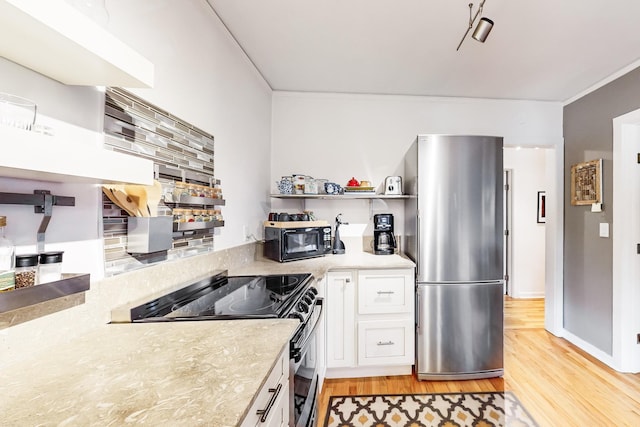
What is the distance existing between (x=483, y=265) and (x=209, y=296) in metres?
1.98

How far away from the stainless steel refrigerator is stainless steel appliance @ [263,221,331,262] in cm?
79

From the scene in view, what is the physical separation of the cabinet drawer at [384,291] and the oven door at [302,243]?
466 millimetres

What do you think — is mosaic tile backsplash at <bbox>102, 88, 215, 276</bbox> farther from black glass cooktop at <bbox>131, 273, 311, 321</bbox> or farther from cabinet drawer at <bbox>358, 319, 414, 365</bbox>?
cabinet drawer at <bbox>358, 319, 414, 365</bbox>

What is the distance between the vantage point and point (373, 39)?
6.44 feet

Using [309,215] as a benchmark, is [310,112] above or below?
above

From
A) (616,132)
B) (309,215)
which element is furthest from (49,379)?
(616,132)

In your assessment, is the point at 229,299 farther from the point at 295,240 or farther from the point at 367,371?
the point at 367,371

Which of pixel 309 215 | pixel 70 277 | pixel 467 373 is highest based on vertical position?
pixel 309 215

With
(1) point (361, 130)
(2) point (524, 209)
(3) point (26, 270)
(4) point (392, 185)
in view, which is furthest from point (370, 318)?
(2) point (524, 209)

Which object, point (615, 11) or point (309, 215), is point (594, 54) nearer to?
point (615, 11)

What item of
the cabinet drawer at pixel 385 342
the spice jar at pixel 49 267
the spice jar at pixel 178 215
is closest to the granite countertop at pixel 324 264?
the cabinet drawer at pixel 385 342

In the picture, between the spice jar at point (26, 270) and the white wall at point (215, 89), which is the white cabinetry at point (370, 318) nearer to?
the white wall at point (215, 89)

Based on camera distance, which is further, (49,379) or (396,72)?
(396,72)

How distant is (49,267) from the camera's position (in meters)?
0.75
